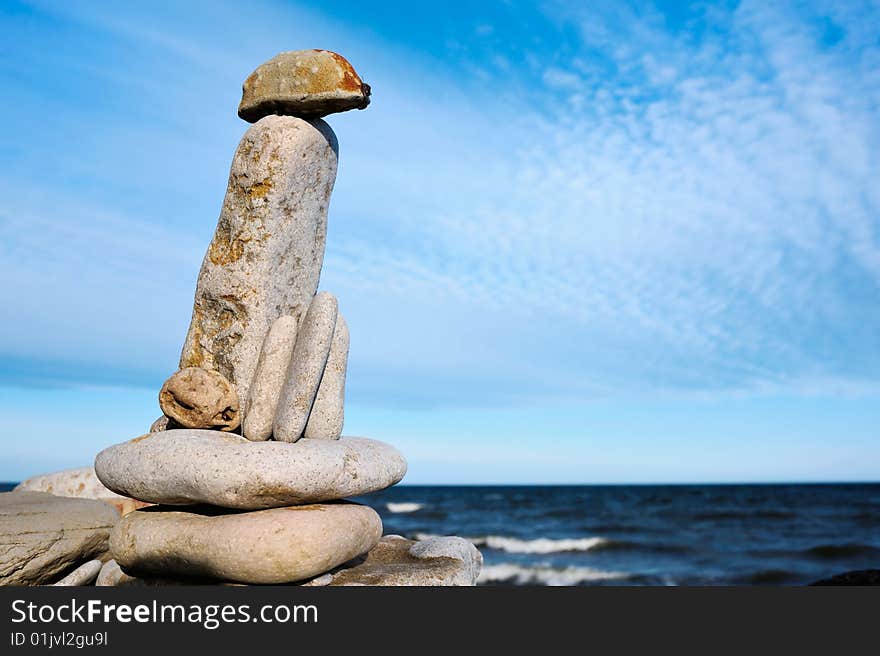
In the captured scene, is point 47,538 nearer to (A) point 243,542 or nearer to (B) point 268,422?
(B) point 268,422

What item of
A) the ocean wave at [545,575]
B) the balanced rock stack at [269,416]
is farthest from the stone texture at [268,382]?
the ocean wave at [545,575]

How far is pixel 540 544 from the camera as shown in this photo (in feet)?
84.3

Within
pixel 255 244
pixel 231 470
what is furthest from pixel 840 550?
pixel 231 470

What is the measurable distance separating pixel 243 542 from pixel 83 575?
2914 mm

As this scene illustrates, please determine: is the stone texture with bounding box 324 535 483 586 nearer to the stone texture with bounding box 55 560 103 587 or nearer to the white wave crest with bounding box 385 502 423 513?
the stone texture with bounding box 55 560 103 587

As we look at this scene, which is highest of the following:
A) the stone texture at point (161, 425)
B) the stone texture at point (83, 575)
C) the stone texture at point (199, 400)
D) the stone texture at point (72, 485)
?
the stone texture at point (199, 400)

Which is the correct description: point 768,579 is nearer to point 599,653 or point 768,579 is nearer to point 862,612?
point 862,612

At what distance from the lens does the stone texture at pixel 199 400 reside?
654 cm

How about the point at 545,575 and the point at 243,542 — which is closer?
the point at 243,542

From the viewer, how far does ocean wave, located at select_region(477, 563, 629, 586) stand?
19.4 m

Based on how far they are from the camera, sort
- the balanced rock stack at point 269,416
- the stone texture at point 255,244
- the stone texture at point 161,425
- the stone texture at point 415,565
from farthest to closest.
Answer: the stone texture at point 161,425
the stone texture at point 255,244
the stone texture at point 415,565
the balanced rock stack at point 269,416

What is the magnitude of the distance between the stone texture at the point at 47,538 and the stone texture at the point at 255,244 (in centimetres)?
219

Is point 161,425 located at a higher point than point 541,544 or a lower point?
higher

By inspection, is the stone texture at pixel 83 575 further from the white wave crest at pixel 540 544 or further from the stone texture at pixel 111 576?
the white wave crest at pixel 540 544
